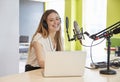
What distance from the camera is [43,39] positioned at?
6.12ft

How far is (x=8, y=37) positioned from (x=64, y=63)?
2.00m

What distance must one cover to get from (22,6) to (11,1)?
5.34m

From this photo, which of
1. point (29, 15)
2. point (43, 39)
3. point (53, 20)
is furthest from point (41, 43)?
point (29, 15)

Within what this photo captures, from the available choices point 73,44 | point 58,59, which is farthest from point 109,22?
point 58,59

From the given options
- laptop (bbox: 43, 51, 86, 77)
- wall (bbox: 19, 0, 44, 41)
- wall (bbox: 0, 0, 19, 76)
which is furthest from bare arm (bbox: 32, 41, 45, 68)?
wall (bbox: 19, 0, 44, 41)

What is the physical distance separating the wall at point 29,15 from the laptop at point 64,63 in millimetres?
7144

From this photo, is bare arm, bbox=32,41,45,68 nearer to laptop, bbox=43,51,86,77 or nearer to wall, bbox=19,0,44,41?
laptop, bbox=43,51,86,77

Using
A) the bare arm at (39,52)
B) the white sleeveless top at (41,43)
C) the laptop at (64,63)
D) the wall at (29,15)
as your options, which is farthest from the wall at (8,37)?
the wall at (29,15)

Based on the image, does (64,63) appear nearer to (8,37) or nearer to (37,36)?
(37,36)

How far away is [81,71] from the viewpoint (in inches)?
58.2

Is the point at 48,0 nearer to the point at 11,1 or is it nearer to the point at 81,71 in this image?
the point at 11,1

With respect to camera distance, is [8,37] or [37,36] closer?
[37,36]

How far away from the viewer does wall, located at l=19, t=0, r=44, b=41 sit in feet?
27.8

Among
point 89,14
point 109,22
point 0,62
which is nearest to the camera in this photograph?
point 0,62
